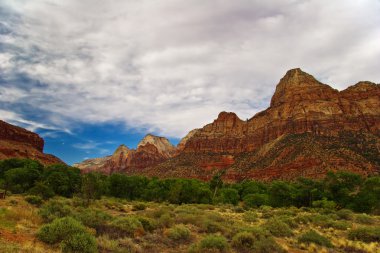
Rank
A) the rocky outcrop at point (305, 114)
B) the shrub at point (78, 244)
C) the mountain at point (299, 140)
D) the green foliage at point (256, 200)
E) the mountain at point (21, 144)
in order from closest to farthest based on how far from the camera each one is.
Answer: the shrub at point (78, 244), the green foliage at point (256, 200), the mountain at point (299, 140), the mountain at point (21, 144), the rocky outcrop at point (305, 114)

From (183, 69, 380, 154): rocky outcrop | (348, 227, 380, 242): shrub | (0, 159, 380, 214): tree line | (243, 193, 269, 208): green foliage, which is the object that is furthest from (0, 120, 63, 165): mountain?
(348, 227, 380, 242): shrub

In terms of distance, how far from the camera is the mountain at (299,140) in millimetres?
100875

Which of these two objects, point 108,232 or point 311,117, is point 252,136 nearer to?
point 311,117

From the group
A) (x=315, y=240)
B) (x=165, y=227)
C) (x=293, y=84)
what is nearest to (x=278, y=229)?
(x=315, y=240)

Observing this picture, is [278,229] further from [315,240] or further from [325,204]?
[325,204]

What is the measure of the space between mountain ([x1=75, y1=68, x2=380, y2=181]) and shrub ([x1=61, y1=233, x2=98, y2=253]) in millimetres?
62897

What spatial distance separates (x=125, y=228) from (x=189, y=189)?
38582 millimetres

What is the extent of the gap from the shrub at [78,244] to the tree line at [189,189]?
23629 millimetres

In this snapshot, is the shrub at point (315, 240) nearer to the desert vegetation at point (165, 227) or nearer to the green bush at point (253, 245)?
the desert vegetation at point (165, 227)

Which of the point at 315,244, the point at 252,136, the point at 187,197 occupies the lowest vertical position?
the point at 315,244

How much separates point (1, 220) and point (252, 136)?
174546 millimetres

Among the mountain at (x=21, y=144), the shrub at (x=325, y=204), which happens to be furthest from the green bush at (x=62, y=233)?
the mountain at (x=21, y=144)

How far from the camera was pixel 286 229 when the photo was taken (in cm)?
2167

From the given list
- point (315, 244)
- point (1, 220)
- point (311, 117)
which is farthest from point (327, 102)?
point (1, 220)
